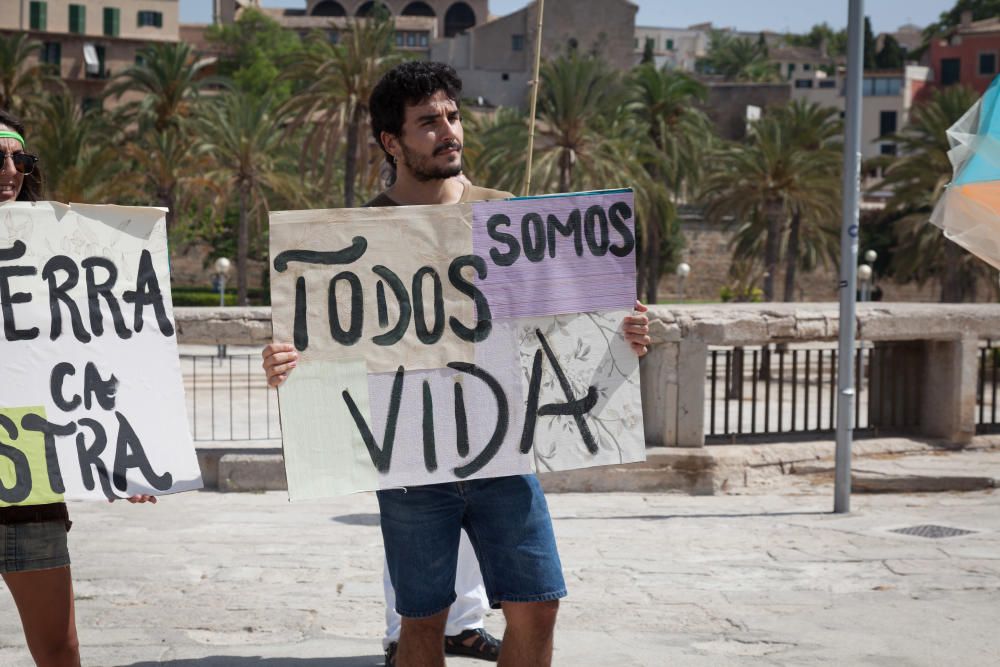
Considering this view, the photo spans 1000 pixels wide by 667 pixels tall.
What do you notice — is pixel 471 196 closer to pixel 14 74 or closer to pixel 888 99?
pixel 14 74

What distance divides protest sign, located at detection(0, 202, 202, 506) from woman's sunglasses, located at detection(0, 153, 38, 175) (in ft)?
0.38

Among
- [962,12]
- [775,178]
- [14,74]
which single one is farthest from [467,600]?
[962,12]

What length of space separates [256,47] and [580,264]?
3226 inches

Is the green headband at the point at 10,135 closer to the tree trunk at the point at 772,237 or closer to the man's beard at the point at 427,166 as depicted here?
the man's beard at the point at 427,166

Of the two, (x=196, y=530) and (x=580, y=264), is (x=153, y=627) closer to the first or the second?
(x=196, y=530)

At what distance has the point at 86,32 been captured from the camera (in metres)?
72.5

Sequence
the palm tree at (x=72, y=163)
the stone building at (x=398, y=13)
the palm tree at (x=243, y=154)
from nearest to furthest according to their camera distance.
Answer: the palm tree at (x=72, y=163) < the palm tree at (x=243, y=154) < the stone building at (x=398, y=13)

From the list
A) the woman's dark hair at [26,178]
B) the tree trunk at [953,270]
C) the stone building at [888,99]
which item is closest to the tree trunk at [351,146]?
the tree trunk at [953,270]

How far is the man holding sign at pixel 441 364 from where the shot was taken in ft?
11.0

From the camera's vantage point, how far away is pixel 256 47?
81688 millimetres

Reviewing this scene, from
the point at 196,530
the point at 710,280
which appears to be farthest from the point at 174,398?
the point at 710,280

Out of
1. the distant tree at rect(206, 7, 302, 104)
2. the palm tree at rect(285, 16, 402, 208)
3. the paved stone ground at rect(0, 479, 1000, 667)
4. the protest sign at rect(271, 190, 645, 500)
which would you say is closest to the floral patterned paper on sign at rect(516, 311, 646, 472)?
the protest sign at rect(271, 190, 645, 500)

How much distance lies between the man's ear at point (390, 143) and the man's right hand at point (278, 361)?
25.6 inches

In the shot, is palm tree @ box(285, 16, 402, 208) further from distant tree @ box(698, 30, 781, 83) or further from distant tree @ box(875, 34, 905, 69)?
distant tree @ box(875, 34, 905, 69)
